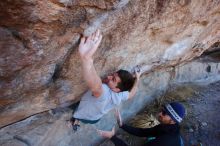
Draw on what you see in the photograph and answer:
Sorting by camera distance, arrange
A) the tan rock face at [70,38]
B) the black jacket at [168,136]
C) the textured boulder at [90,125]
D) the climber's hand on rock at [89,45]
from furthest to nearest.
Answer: the black jacket at [168,136] → the textured boulder at [90,125] → the climber's hand on rock at [89,45] → the tan rock face at [70,38]

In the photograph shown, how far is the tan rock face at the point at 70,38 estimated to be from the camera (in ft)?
7.85

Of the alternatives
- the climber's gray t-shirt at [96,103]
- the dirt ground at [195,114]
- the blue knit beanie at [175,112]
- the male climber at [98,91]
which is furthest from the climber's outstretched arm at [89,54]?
the dirt ground at [195,114]

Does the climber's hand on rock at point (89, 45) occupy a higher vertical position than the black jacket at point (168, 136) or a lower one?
higher

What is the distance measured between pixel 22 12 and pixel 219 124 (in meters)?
4.67

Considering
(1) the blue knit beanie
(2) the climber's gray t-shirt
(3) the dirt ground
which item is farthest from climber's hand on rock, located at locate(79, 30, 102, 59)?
(3) the dirt ground

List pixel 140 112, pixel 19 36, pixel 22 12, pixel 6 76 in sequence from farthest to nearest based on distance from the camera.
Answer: pixel 140 112 → pixel 6 76 → pixel 19 36 → pixel 22 12

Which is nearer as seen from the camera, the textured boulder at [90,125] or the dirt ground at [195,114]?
the textured boulder at [90,125]

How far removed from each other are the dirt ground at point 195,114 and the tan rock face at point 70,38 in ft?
4.17

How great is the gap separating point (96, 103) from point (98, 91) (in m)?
0.36

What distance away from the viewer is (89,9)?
2654 millimetres

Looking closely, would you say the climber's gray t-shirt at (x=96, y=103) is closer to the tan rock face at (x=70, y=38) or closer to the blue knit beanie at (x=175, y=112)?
the tan rock face at (x=70, y=38)

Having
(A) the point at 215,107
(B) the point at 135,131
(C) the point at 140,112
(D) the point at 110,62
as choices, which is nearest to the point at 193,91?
(A) the point at 215,107

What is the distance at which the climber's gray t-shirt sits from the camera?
3.43 meters

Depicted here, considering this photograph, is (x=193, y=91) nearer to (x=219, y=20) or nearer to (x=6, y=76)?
(x=219, y=20)
